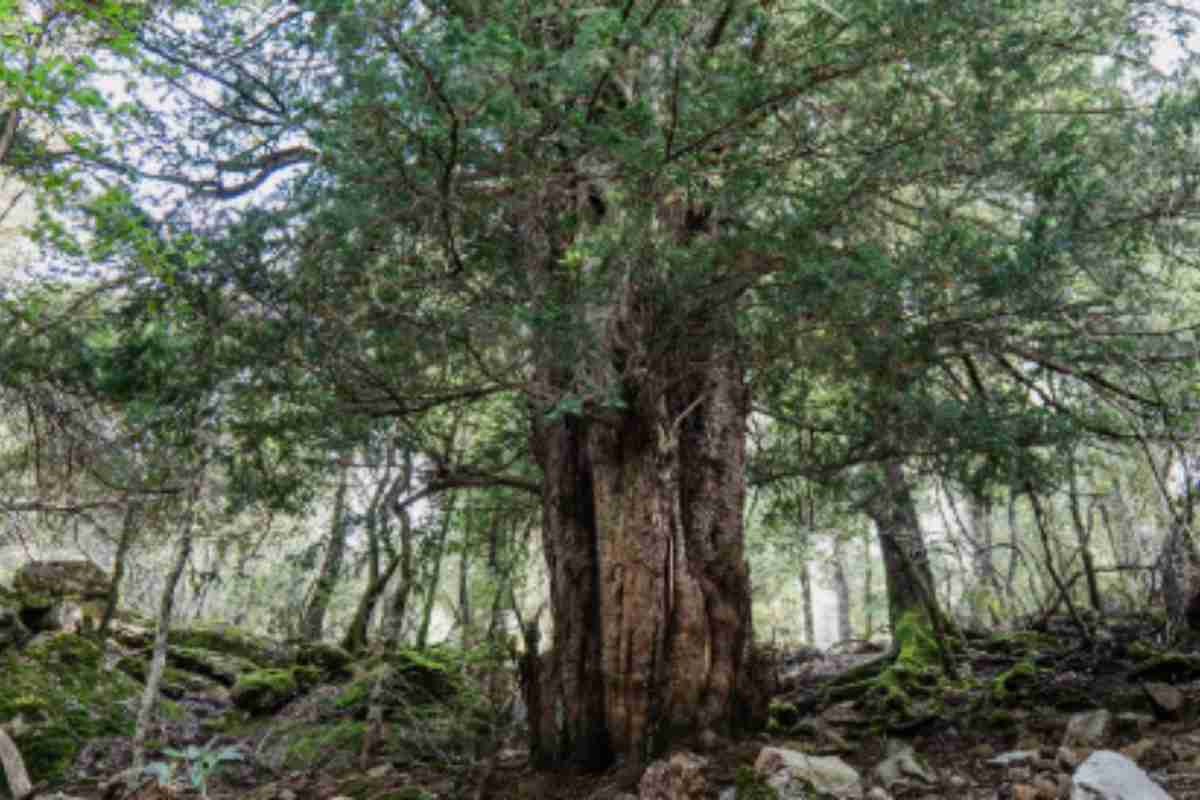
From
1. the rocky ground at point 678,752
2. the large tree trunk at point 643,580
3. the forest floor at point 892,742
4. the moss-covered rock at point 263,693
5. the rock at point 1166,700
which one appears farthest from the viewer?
the moss-covered rock at point 263,693

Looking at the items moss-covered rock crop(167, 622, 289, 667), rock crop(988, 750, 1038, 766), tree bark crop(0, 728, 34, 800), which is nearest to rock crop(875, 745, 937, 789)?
rock crop(988, 750, 1038, 766)

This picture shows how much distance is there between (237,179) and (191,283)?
1.68 metres

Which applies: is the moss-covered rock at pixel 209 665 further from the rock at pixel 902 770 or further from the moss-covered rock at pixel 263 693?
the rock at pixel 902 770

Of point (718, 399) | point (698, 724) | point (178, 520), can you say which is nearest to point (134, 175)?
point (178, 520)

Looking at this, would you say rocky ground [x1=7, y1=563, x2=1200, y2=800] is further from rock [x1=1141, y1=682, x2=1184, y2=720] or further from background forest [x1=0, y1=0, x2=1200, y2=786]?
background forest [x1=0, y1=0, x2=1200, y2=786]

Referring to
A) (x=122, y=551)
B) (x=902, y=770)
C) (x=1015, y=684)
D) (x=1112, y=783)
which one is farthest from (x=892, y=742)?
(x=122, y=551)

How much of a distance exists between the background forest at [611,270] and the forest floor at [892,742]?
39 centimetres

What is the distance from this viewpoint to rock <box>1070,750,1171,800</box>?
3.44 metres

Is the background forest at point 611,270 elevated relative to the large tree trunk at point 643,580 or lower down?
elevated

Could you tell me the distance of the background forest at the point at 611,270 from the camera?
418 cm

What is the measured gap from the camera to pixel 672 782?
172 inches

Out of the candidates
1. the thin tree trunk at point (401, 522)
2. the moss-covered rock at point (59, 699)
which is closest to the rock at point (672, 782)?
the thin tree trunk at point (401, 522)

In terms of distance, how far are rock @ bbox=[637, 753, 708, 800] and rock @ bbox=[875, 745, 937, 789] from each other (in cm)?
116

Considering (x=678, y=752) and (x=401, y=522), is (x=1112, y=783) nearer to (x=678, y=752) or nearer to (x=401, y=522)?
(x=678, y=752)
